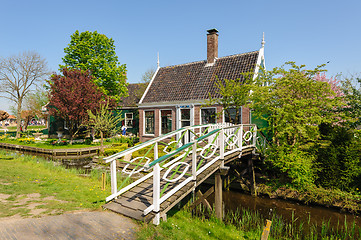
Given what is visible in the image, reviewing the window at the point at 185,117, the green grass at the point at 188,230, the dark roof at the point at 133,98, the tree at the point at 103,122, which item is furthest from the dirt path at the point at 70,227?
the dark roof at the point at 133,98

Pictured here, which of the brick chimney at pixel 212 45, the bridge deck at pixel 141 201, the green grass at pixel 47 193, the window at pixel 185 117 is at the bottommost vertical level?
the green grass at pixel 47 193

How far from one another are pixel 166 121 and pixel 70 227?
13059mm

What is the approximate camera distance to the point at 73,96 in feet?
61.9

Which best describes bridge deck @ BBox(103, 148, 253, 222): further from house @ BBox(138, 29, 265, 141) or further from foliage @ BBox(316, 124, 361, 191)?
house @ BBox(138, 29, 265, 141)

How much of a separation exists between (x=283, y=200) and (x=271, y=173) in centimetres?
178

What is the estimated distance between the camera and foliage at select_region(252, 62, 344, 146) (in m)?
8.96

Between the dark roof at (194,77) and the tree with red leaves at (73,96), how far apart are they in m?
5.60

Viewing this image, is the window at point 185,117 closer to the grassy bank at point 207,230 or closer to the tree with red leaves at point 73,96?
the tree with red leaves at point 73,96

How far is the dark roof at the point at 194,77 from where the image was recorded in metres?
15.1

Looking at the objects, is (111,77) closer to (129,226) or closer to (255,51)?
(255,51)

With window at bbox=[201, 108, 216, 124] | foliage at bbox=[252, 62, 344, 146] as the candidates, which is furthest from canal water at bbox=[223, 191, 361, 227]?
window at bbox=[201, 108, 216, 124]

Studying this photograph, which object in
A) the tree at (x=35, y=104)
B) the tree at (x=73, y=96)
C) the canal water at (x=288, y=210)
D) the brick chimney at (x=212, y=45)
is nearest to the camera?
the canal water at (x=288, y=210)

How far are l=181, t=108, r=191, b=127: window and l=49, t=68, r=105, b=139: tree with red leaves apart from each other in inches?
308

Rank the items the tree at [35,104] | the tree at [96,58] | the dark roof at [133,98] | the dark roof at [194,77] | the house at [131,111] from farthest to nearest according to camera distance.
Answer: the tree at [35,104], the dark roof at [133,98], the house at [131,111], the tree at [96,58], the dark roof at [194,77]
